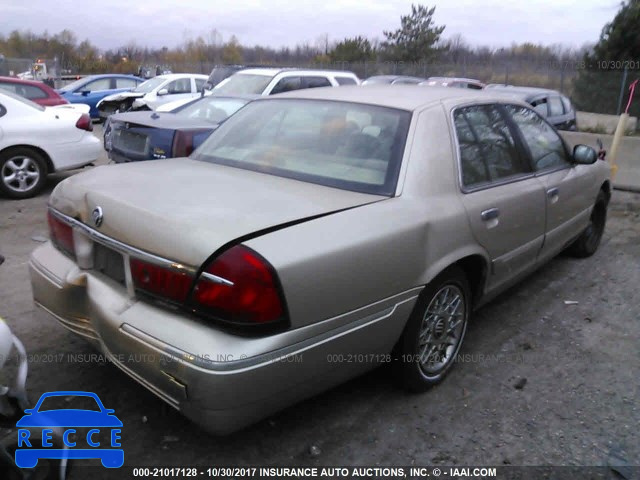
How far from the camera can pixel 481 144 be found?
11.3 ft

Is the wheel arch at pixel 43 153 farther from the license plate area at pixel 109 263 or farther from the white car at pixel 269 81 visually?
the license plate area at pixel 109 263

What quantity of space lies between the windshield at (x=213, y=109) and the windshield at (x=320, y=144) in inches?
165

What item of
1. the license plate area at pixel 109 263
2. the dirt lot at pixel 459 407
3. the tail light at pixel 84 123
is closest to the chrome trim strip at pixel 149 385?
the license plate area at pixel 109 263

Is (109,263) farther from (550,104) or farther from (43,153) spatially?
(550,104)

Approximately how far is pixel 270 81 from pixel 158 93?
6.86 m

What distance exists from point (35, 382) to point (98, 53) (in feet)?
208

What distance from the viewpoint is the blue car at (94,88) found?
16.7 metres

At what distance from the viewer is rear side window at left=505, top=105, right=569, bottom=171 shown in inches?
155

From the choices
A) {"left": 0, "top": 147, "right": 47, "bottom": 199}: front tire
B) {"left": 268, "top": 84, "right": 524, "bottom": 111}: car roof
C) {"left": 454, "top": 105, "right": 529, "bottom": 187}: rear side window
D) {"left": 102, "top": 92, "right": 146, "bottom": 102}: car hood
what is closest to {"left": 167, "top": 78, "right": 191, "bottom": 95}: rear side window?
{"left": 102, "top": 92, "right": 146, "bottom": 102}: car hood

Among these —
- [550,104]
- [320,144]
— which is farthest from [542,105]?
[320,144]

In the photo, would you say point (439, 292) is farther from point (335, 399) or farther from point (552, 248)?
point (552, 248)

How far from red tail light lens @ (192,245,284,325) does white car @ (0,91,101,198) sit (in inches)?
240

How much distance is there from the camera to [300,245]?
7.41 ft

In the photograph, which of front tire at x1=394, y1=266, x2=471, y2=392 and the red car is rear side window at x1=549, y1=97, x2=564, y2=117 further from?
the red car
